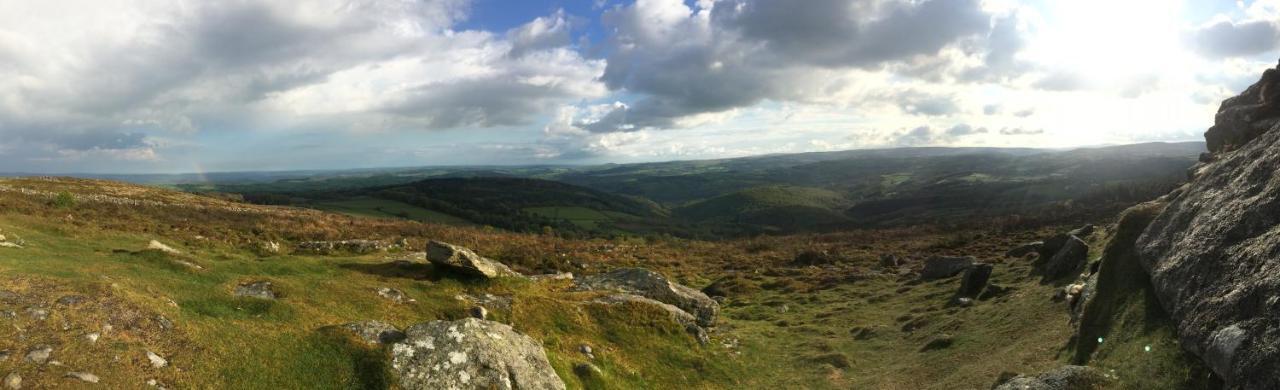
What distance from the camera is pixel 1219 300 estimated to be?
13.2 meters

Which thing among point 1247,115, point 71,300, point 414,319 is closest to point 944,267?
point 1247,115

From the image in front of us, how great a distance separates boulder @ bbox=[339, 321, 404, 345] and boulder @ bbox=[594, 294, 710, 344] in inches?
467

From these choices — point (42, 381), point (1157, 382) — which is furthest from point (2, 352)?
point (1157, 382)

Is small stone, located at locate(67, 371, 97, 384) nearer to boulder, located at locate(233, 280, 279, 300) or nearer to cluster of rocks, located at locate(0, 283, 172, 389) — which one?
cluster of rocks, located at locate(0, 283, 172, 389)

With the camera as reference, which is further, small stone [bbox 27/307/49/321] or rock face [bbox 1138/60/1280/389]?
small stone [bbox 27/307/49/321]

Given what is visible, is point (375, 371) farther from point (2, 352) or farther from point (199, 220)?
point (199, 220)

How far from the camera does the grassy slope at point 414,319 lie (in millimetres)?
14719

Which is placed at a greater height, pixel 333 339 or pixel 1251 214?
pixel 1251 214

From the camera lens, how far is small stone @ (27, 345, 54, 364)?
12001mm

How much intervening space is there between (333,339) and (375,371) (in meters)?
2.36

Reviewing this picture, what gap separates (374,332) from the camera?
17.0 metres

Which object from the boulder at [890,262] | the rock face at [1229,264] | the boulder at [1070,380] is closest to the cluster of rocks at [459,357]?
the boulder at [1070,380]

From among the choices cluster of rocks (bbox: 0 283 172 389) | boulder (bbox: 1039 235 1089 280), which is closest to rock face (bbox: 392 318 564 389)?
cluster of rocks (bbox: 0 283 172 389)

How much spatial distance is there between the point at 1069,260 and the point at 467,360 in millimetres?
30264
